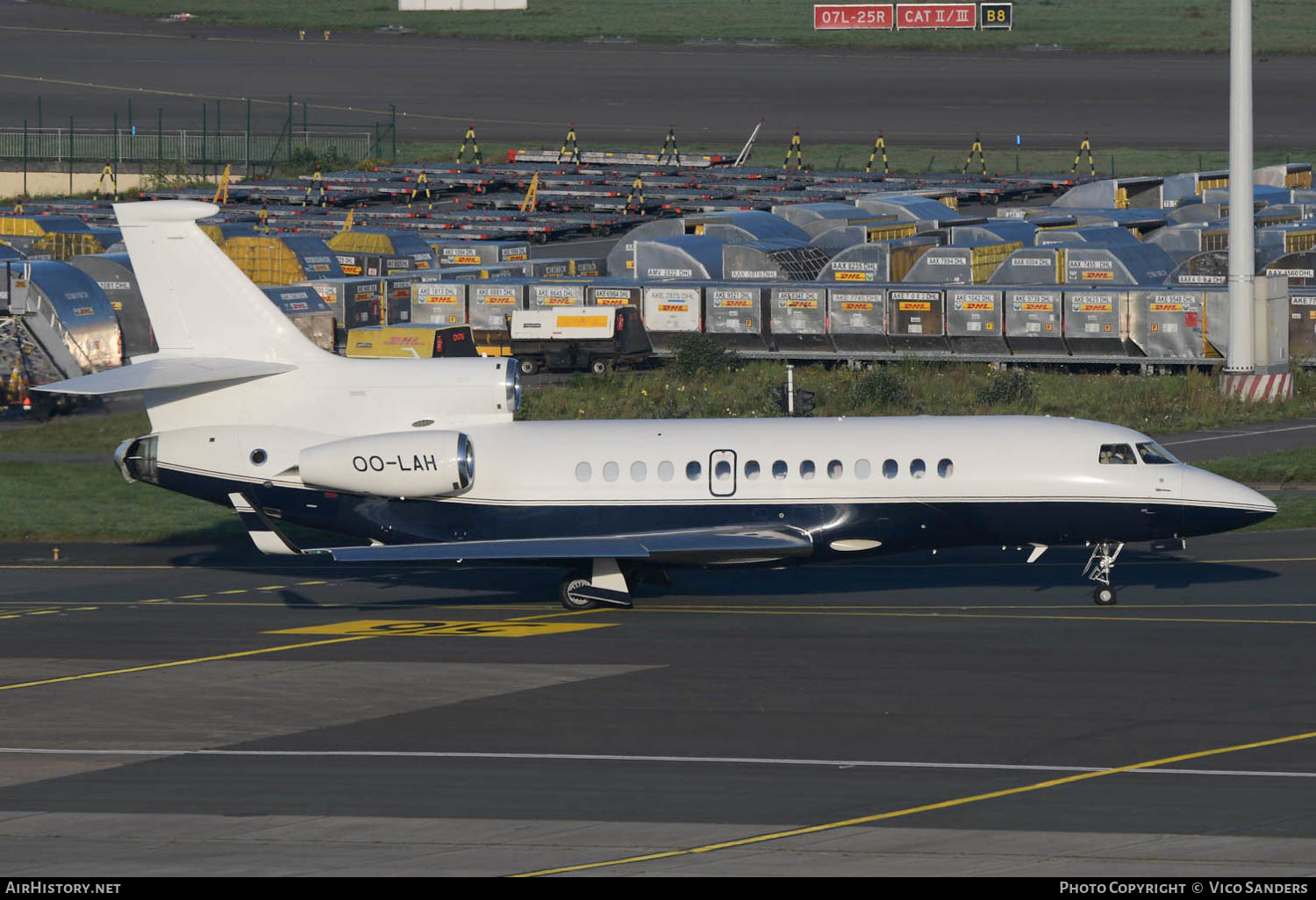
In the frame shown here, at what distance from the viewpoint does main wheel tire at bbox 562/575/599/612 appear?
1341 inches

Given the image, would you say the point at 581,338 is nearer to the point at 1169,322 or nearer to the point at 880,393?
the point at 880,393

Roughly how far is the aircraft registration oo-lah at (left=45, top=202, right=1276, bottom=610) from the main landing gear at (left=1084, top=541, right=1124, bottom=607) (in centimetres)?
5

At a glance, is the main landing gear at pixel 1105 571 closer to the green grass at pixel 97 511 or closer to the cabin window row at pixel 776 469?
the cabin window row at pixel 776 469

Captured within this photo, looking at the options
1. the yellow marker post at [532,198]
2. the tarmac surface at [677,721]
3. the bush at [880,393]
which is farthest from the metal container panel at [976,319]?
the yellow marker post at [532,198]

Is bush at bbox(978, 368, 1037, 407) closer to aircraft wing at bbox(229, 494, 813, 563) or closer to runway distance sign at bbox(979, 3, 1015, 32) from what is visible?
aircraft wing at bbox(229, 494, 813, 563)

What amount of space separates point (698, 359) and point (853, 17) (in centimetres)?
10487

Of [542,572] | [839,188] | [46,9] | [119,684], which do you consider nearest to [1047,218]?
[839,188]

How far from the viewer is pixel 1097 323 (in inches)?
2248

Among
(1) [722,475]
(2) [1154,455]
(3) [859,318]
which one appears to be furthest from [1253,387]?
(1) [722,475]

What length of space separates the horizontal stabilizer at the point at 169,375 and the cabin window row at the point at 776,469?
6.35 m

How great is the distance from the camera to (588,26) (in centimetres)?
16050

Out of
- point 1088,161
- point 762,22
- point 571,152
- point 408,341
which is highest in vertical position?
point 762,22

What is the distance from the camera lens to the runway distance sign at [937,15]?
15650cm

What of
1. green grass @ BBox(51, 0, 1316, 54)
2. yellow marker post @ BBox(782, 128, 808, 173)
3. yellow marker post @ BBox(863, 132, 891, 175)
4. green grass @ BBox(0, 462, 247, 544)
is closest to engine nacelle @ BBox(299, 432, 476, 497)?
green grass @ BBox(0, 462, 247, 544)
